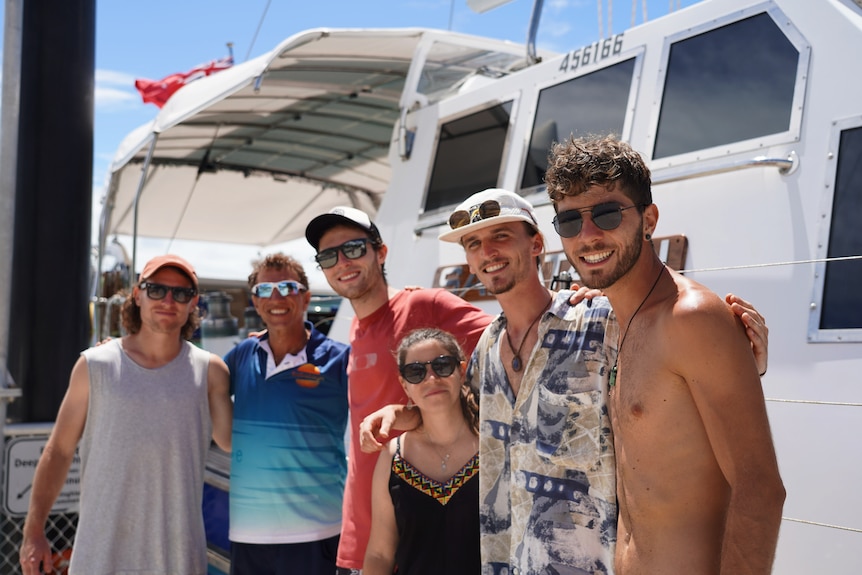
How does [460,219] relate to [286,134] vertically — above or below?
below

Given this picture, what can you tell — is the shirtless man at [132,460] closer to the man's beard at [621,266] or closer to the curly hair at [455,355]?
the curly hair at [455,355]

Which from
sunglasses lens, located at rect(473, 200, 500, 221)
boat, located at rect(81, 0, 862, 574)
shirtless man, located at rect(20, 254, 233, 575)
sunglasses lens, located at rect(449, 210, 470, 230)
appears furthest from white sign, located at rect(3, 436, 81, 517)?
sunglasses lens, located at rect(473, 200, 500, 221)

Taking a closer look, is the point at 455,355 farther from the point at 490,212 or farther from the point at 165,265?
the point at 165,265

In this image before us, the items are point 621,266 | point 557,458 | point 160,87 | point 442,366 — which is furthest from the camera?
point 160,87

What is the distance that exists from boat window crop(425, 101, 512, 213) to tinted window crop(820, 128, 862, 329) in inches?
90.4

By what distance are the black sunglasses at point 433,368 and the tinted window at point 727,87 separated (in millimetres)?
1950

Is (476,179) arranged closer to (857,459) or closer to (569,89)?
(569,89)

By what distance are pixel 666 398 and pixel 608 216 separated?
0.42 metres

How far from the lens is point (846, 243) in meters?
3.18

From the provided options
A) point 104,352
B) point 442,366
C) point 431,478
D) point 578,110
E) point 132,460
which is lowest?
point 132,460

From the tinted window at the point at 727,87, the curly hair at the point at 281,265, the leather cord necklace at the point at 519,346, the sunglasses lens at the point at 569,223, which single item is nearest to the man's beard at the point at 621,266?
the sunglasses lens at the point at 569,223

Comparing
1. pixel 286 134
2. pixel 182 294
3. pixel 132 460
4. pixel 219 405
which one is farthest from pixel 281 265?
pixel 286 134

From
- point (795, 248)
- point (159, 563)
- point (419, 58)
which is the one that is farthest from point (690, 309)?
point (419, 58)

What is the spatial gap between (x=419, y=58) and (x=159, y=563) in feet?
Result: 14.2
